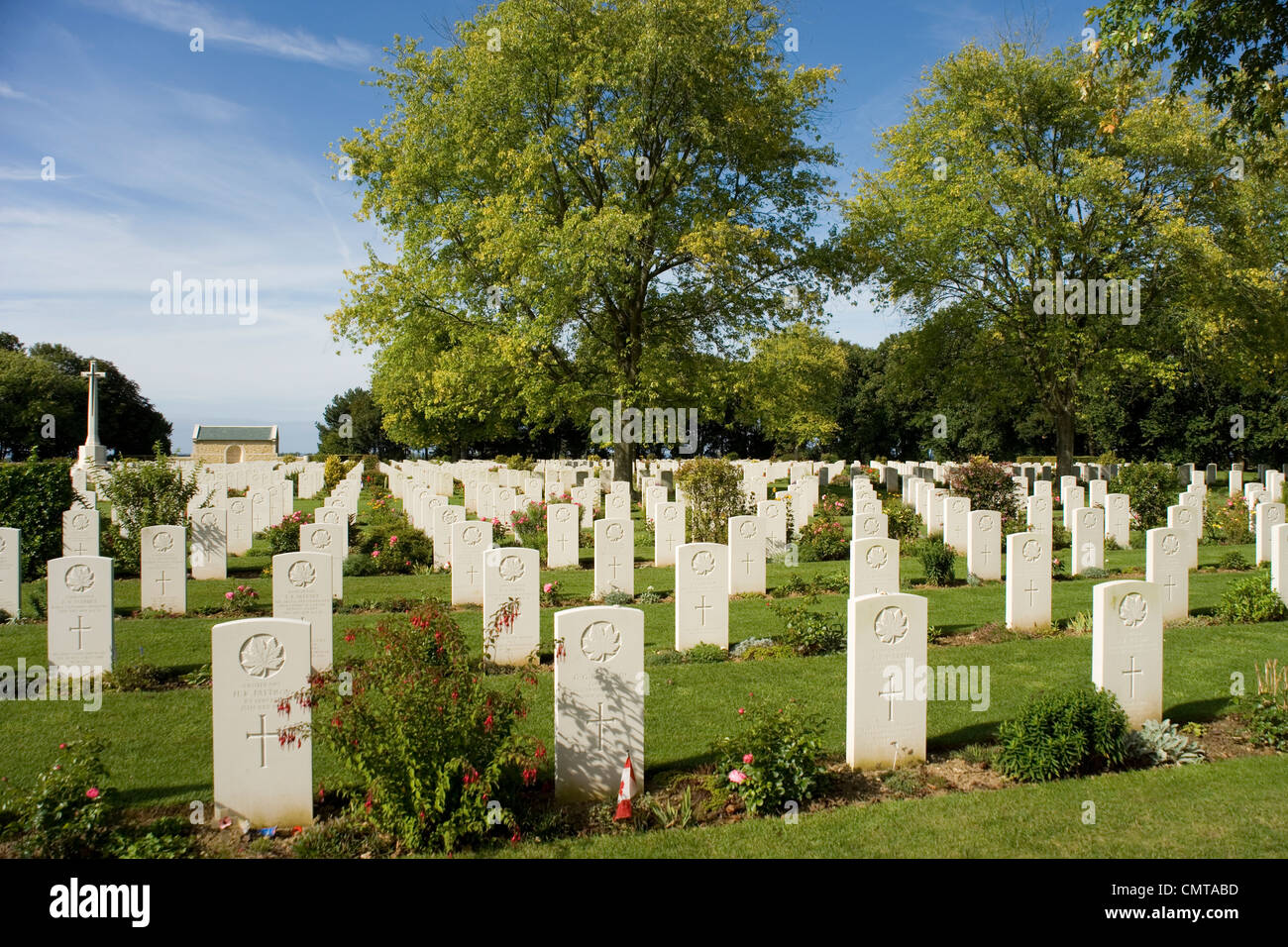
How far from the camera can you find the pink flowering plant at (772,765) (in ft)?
16.5

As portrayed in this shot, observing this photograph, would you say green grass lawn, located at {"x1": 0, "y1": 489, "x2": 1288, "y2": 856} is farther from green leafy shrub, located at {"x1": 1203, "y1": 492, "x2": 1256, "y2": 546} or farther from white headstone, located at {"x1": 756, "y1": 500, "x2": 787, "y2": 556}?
green leafy shrub, located at {"x1": 1203, "y1": 492, "x2": 1256, "y2": 546}

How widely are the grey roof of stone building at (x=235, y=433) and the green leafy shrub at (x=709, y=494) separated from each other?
1857 inches

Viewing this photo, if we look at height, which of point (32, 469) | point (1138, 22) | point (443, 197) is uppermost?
point (443, 197)

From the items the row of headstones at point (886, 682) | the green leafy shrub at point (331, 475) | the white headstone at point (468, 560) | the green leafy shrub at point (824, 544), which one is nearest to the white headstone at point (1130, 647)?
the row of headstones at point (886, 682)

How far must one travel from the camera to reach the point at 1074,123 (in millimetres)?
26031

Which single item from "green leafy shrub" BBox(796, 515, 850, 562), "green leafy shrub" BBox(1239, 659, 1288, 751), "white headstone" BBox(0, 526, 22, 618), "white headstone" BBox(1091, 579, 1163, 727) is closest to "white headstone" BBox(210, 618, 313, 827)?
"white headstone" BBox(1091, 579, 1163, 727)

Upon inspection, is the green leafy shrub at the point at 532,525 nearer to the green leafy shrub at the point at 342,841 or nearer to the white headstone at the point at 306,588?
the white headstone at the point at 306,588

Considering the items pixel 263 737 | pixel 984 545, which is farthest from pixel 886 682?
pixel 984 545

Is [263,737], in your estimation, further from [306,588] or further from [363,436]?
[363,436]

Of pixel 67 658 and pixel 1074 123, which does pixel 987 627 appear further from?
pixel 1074 123

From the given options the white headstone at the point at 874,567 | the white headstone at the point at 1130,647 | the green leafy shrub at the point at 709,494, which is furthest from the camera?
the green leafy shrub at the point at 709,494
